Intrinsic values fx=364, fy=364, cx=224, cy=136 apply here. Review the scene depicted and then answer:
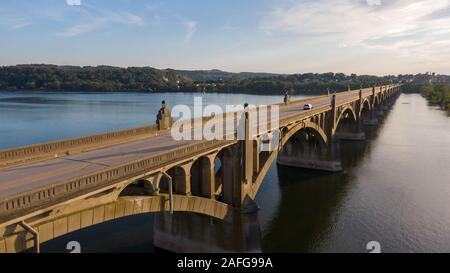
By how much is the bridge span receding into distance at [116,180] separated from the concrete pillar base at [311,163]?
18623 mm

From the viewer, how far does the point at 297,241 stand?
31.3m

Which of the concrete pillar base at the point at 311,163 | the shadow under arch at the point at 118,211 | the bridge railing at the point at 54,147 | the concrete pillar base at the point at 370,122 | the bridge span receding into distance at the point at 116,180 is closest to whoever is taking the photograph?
the bridge span receding into distance at the point at 116,180

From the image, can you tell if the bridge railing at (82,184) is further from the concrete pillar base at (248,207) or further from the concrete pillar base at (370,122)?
the concrete pillar base at (370,122)

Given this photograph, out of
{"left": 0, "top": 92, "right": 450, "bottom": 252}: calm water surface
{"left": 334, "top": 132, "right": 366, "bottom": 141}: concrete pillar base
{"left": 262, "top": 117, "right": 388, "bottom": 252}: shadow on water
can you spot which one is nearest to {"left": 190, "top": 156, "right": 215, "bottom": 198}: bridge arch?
{"left": 0, "top": 92, "right": 450, "bottom": 252}: calm water surface

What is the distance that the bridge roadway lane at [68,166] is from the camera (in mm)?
15867

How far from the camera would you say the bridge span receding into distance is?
1322cm

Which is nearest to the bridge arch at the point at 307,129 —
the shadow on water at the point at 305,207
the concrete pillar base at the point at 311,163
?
the concrete pillar base at the point at 311,163

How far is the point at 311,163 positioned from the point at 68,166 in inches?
1585

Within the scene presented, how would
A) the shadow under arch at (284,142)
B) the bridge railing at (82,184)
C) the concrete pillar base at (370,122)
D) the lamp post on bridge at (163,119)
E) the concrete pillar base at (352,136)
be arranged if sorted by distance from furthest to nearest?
1. the concrete pillar base at (370,122)
2. the concrete pillar base at (352,136)
3. the lamp post on bridge at (163,119)
4. the shadow under arch at (284,142)
5. the bridge railing at (82,184)

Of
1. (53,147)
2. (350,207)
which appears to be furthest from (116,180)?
(350,207)

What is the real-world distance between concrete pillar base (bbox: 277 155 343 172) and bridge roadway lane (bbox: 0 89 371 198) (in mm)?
31289

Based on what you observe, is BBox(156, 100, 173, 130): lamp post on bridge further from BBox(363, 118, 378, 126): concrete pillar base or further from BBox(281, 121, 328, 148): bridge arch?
BBox(363, 118, 378, 126): concrete pillar base

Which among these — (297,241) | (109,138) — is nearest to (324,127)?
(297,241)

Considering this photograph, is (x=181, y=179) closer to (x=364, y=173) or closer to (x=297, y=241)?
(x=297, y=241)
